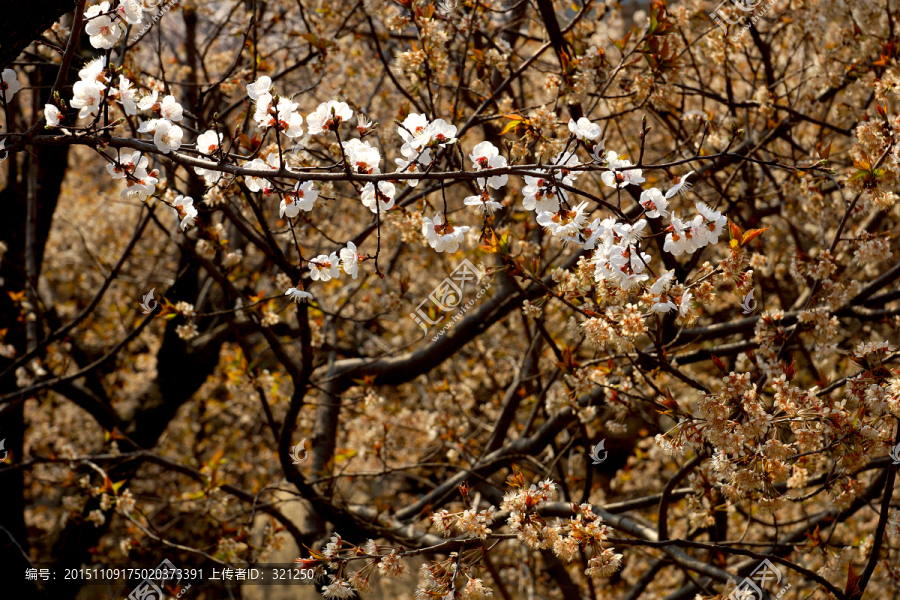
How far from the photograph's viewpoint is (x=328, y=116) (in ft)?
4.93

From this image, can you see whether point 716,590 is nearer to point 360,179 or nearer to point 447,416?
point 447,416

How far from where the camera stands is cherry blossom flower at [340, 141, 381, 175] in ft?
4.91

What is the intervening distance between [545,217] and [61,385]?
3544 mm

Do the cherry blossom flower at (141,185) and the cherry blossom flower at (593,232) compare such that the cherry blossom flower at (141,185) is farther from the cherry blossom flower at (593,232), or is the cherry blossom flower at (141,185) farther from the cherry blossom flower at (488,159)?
the cherry blossom flower at (593,232)

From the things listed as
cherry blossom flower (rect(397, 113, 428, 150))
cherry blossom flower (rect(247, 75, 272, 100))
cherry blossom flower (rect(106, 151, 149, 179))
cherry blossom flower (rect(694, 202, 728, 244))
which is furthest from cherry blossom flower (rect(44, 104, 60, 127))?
cherry blossom flower (rect(694, 202, 728, 244))

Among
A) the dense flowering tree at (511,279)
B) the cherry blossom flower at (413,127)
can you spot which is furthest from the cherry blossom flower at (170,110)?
the cherry blossom flower at (413,127)

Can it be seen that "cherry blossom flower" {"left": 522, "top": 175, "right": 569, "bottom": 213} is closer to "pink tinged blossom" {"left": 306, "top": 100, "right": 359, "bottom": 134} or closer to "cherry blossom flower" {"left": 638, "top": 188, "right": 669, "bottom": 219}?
"cherry blossom flower" {"left": 638, "top": 188, "right": 669, "bottom": 219}

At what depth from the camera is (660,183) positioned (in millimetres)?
4223

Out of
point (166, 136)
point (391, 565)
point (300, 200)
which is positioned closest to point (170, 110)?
point (166, 136)

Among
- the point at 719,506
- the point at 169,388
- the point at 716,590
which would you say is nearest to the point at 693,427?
the point at 719,506

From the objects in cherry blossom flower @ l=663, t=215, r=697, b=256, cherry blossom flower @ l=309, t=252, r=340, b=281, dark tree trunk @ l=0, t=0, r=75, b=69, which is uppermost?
dark tree trunk @ l=0, t=0, r=75, b=69

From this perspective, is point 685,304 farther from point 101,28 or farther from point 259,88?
point 101,28

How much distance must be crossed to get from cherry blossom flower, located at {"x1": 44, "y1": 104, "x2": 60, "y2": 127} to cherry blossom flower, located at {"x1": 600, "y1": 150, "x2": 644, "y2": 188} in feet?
4.12

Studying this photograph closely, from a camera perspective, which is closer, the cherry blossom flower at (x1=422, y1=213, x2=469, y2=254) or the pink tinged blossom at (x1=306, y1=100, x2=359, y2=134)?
the pink tinged blossom at (x1=306, y1=100, x2=359, y2=134)
